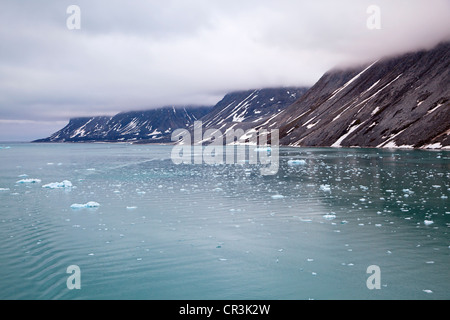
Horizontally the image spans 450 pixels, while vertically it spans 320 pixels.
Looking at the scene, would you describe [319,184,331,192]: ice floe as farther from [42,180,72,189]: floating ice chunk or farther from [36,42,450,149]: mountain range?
[36,42,450,149]: mountain range

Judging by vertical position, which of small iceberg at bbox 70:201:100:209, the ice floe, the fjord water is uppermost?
the ice floe

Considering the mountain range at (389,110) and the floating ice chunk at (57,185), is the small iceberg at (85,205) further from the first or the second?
the mountain range at (389,110)

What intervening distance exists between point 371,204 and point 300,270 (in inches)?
566

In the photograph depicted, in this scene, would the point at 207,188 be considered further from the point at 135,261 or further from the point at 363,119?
the point at 363,119

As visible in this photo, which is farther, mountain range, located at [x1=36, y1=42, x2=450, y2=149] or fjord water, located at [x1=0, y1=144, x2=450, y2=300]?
mountain range, located at [x1=36, y1=42, x2=450, y2=149]

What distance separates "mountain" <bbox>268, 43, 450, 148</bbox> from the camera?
371 feet

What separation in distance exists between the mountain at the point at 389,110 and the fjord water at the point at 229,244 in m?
91.3

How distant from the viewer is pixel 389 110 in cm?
13375

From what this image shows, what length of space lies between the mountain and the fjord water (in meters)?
91.3

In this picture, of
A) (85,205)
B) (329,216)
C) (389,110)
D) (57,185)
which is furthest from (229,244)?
(389,110)

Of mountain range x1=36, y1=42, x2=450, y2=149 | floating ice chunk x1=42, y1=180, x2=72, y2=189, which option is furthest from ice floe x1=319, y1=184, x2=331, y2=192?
mountain range x1=36, y1=42, x2=450, y2=149

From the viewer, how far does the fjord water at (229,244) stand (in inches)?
476
